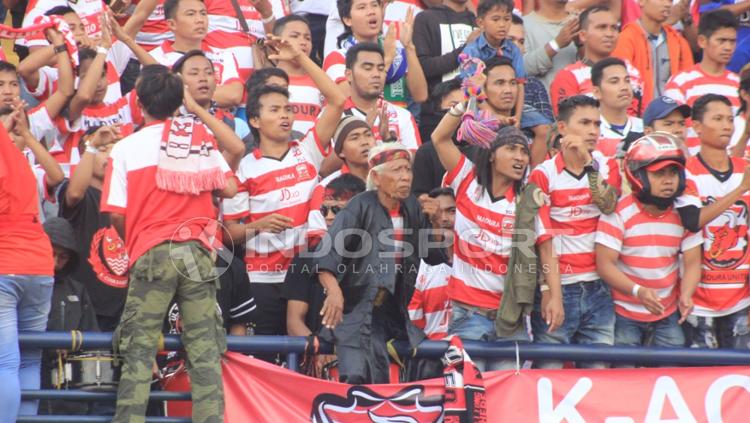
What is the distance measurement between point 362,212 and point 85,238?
174 centimetres

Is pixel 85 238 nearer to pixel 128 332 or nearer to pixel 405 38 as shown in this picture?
pixel 128 332

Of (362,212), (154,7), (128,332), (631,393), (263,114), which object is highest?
(154,7)

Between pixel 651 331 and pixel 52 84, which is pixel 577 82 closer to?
pixel 651 331

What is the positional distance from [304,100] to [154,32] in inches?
64.0

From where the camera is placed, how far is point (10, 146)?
24.0ft

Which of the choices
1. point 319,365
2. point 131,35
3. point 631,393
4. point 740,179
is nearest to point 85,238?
point 319,365

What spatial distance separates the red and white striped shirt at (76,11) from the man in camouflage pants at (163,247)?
281 cm

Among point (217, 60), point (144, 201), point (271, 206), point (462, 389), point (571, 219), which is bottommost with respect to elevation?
point (462, 389)

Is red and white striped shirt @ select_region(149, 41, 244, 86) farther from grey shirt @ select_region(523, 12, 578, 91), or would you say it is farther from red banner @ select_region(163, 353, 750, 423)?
red banner @ select_region(163, 353, 750, 423)

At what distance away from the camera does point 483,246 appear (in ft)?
26.4

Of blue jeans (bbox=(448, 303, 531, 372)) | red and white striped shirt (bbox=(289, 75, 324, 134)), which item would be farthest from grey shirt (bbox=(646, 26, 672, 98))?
blue jeans (bbox=(448, 303, 531, 372))

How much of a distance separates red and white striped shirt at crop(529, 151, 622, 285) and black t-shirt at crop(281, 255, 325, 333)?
4.98 feet

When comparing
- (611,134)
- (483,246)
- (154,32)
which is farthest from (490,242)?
(154,32)

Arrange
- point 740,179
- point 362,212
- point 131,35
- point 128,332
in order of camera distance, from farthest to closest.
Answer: point 131,35
point 740,179
point 362,212
point 128,332
